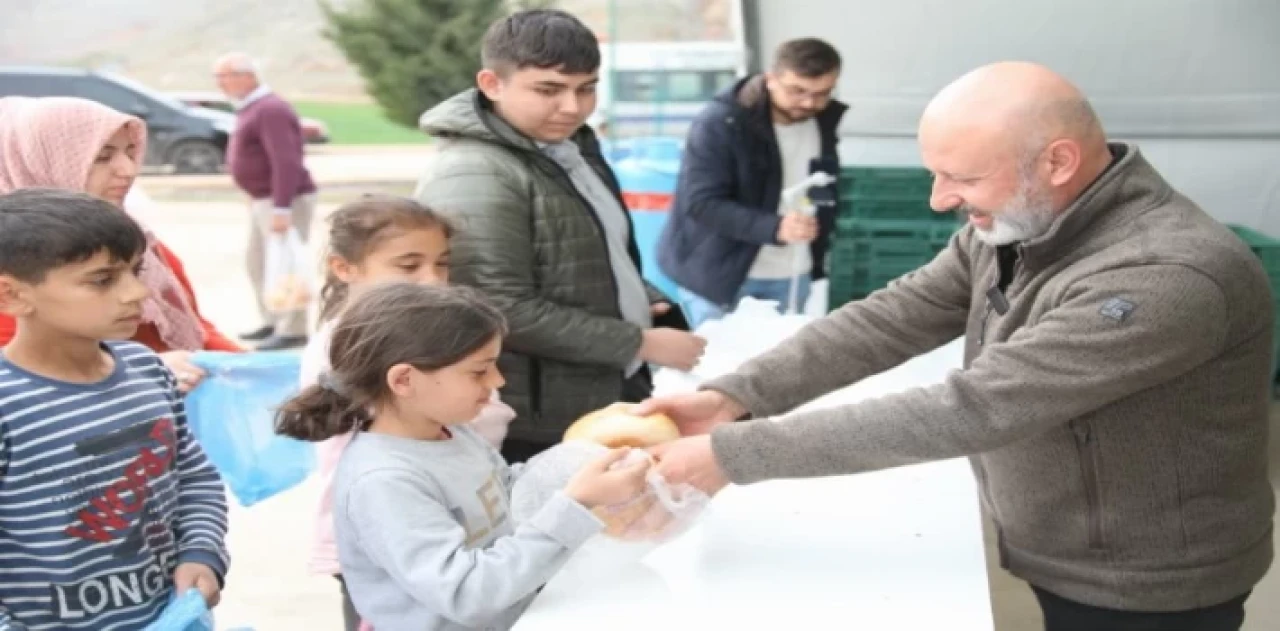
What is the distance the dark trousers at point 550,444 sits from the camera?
239cm

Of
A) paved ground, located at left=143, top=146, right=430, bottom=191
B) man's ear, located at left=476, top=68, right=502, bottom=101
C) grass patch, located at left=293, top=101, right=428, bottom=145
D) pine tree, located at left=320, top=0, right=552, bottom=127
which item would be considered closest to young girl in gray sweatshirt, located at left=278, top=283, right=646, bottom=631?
man's ear, located at left=476, top=68, right=502, bottom=101

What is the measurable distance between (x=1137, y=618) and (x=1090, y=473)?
0.25 meters

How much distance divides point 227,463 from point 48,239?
0.96m

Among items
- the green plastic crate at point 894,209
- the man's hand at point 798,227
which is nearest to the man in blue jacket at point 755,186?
the man's hand at point 798,227

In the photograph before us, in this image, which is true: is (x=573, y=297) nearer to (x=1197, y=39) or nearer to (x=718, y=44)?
(x=1197, y=39)

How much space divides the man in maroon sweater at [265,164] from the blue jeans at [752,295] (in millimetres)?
2908

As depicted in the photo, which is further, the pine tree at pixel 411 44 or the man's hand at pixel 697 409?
the pine tree at pixel 411 44

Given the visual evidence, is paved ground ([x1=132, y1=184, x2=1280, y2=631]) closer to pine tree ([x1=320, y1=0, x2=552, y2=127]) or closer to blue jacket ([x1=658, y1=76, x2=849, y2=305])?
blue jacket ([x1=658, y1=76, x2=849, y2=305])

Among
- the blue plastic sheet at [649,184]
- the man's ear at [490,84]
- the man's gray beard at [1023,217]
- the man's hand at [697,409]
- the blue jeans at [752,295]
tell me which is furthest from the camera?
the blue plastic sheet at [649,184]

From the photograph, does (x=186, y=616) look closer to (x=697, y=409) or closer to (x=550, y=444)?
(x=697, y=409)

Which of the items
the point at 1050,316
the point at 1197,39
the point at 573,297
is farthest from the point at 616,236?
the point at 1197,39

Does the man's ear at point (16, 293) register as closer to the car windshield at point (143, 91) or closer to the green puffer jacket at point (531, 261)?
the green puffer jacket at point (531, 261)

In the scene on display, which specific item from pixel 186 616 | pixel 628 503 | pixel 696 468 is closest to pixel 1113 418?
pixel 696 468

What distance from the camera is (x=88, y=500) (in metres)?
1.58
